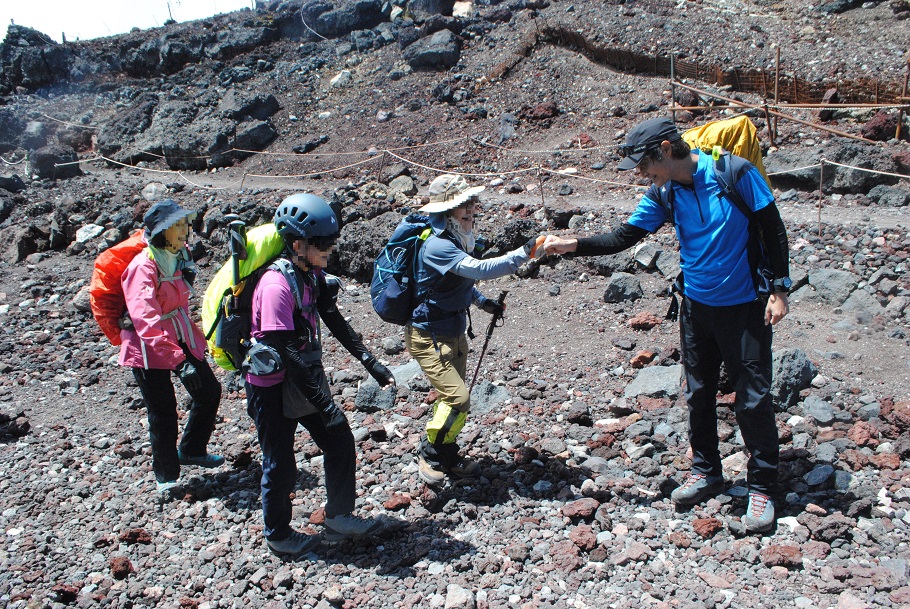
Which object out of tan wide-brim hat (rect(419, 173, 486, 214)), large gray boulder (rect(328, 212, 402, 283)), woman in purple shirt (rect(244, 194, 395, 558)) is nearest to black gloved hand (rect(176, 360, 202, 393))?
woman in purple shirt (rect(244, 194, 395, 558))

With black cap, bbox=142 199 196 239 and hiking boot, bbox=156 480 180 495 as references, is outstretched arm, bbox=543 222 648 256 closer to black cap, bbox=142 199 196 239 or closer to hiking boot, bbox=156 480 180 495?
black cap, bbox=142 199 196 239

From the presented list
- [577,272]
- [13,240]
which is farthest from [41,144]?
[577,272]

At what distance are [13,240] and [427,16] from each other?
47.5 feet

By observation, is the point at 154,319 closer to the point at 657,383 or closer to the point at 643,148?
the point at 643,148

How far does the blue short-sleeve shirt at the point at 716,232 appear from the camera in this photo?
3.73 meters

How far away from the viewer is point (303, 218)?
3.81 metres

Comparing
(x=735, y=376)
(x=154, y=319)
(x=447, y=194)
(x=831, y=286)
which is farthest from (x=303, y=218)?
(x=831, y=286)

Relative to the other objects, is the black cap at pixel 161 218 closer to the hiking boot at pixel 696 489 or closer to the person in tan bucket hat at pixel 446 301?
the person in tan bucket hat at pixel 446 301

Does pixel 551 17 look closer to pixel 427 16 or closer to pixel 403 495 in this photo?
pixel 427 16

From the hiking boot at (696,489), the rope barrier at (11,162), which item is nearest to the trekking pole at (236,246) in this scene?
the hiking boot at (696,489)

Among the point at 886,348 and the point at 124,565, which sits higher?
the point at 124,565

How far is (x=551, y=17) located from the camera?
2009 centimetres

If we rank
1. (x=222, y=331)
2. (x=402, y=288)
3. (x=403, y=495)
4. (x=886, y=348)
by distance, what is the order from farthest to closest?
(x=886, y=348)
(x=403, y=495)
(x=402, y=288)
(x=222, y=331)

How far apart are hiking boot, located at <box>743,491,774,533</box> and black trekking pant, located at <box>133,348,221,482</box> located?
3582 millimetres
